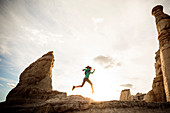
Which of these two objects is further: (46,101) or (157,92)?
(157,92)

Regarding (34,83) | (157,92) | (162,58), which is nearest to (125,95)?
(157,92)

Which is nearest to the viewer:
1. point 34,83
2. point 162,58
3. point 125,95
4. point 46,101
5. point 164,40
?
point 46,101

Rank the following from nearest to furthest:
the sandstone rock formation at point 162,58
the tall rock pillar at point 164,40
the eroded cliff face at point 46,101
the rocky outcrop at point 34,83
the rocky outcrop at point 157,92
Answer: the eroded cliff face at point 46,101
the tall rock pillar at point 164,40
the sandstone rock formation at point 162,58
the rocky outcrop at point 157,92
the rocky outcrop at point 34,83

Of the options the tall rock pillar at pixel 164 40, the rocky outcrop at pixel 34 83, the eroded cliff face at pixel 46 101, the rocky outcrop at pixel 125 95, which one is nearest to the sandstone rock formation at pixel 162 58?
the tall rock pillar at pixel 164 40

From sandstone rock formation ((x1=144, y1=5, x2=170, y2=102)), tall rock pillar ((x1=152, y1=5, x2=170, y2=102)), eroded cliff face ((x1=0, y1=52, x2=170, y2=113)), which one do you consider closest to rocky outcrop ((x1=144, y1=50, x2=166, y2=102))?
→ sandstone rock formation ((x1=144, y1=5, x2=170, y2=102))

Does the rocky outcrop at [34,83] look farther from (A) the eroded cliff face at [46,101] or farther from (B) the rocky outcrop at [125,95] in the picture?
(B) the rocky outcrop at [125,95]

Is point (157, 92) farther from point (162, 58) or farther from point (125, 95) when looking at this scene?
point (125, 95)

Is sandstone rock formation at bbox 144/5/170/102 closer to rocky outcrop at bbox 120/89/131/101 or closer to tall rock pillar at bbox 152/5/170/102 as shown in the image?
tall rock pillar at bbox 152/5/170/102

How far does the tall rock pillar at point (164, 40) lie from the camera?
9.08m

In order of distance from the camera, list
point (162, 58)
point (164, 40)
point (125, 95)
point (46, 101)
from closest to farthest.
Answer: point (46, 101)
point (162, 58)
point (164, 40)
point (125, 95)

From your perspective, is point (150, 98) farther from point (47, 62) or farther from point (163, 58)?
point (47, 62)

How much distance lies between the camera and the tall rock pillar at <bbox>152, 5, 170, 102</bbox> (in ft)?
29.8

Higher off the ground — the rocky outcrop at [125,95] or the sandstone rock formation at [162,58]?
the sandstone rock formation at [162,58]

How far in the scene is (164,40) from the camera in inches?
412
